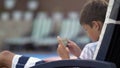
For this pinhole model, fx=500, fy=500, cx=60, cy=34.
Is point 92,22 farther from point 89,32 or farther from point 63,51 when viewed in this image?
point 63,51

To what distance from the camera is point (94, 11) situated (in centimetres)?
227

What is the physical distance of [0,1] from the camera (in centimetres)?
1158

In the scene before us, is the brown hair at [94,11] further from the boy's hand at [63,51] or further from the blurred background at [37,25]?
the blurred background at [37,25]

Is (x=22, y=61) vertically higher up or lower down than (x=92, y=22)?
lower down

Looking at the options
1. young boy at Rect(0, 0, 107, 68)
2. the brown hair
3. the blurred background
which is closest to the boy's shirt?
young boy at Rect(0, 0, 107, 68)

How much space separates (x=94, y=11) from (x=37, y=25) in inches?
327

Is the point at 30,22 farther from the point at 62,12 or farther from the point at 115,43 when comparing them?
the point at 115,43

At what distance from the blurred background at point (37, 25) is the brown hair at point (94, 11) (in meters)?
7.26

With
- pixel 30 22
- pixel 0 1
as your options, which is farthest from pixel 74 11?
pixel 0 1

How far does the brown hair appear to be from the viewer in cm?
226

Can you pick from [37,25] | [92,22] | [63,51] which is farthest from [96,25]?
[37,25]

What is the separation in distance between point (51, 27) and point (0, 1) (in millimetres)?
1768

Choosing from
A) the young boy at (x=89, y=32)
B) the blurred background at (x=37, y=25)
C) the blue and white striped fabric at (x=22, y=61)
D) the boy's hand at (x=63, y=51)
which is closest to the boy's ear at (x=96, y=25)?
the young boy at (x=89, y=32)

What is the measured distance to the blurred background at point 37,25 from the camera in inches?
399
